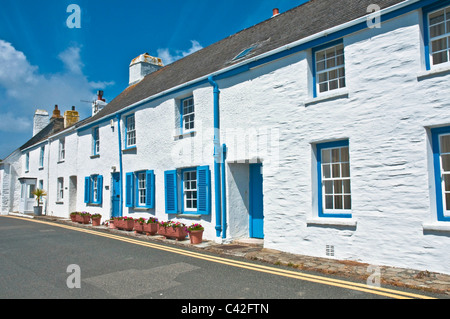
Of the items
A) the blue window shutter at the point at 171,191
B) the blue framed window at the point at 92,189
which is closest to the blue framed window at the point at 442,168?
the blue window shutter at the point at 171,191

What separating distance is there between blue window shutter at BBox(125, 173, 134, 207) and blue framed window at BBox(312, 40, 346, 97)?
9482 mm

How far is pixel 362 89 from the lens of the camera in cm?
769

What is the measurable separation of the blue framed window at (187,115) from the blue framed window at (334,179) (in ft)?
18.5

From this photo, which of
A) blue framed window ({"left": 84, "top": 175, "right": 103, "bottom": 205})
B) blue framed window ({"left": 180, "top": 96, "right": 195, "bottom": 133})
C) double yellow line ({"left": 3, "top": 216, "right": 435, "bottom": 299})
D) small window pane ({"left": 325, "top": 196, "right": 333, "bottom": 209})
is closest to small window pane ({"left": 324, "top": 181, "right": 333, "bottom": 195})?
small window pane ({"left": 325, "top": 196, "right": 333, "bottom": 209})

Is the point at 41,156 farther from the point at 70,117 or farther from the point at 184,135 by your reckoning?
the point at 184,135

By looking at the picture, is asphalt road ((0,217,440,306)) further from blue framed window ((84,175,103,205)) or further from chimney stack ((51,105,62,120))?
chimney stack ((51,105,62,120))

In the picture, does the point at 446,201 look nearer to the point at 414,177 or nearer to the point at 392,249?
the point at 414,177

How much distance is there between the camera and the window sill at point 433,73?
21.4ft

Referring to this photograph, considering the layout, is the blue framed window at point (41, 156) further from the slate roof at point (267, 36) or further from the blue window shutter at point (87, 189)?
the slate roof at point (267, 36)

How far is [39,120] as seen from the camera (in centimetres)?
3222

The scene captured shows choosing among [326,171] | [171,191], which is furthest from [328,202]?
[171,191]

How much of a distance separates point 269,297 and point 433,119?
4560 mm

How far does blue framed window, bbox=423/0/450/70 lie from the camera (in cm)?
687
